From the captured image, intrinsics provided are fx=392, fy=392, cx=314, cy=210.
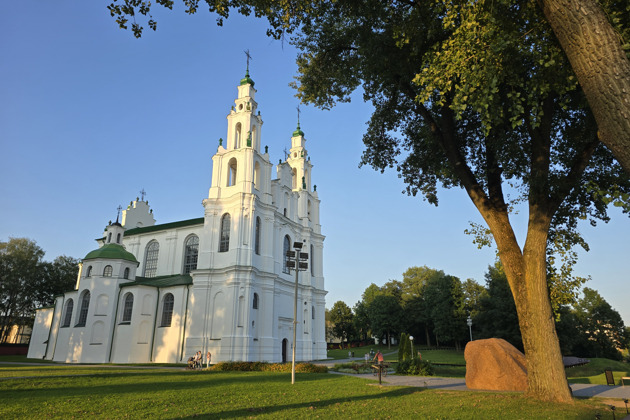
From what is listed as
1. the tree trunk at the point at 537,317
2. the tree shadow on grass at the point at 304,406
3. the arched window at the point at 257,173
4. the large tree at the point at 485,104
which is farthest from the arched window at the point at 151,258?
the tree trunk at the point at 537,317

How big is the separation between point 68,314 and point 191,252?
13.2 metres

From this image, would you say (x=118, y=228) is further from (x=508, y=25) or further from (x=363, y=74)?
(x=508, y=25)

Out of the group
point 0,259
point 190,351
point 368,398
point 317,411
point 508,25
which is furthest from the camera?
point 0,259

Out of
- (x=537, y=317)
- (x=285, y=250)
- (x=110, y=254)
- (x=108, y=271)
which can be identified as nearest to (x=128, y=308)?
(x=108, y=271)

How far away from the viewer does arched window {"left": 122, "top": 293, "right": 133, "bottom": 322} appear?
36.1m

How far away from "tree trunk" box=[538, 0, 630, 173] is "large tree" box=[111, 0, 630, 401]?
334cm

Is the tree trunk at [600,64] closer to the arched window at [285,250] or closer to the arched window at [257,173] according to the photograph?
the arched window at [257,173]

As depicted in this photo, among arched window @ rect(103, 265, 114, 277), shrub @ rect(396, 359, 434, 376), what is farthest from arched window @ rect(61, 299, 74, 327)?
shrub @ rect(396, 359, 434, 376)

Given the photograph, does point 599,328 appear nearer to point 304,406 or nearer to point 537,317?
point 537,317

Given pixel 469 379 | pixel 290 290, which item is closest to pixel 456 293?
pixel 290 290

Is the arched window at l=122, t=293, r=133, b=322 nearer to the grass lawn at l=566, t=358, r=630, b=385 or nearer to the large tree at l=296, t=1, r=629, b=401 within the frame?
the large tree at l=296, t=1, r=629, b=401

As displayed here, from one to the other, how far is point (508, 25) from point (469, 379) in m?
12.9

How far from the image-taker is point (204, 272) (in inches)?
1390

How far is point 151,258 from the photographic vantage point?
43.4 m
